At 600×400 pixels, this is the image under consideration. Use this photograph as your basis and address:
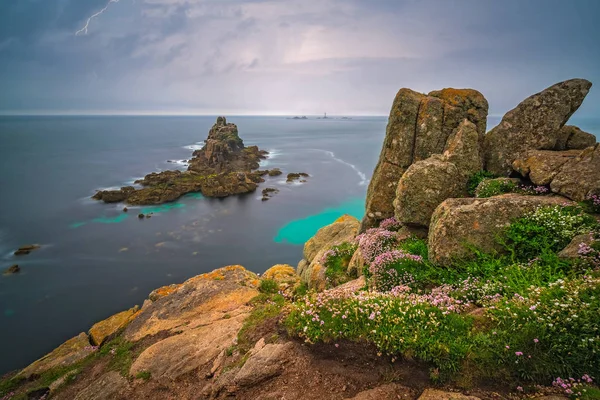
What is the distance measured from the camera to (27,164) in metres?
115

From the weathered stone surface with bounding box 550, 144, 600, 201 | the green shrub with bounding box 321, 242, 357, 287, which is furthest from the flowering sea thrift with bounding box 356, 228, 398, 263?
the weathered stone surface with bounding box 550, 144, 600, 201

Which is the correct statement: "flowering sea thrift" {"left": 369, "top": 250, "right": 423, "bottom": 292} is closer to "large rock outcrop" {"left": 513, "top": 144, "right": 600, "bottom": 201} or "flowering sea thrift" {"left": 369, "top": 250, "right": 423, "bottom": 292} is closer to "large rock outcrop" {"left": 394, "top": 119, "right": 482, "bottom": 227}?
"large rock outcrop" {"left": 394, "top": 119, "right": 482, "bottom": 227}

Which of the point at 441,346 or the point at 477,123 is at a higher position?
the point at 477,123

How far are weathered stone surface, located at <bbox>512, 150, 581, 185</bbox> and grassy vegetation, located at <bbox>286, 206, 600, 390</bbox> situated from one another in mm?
2451

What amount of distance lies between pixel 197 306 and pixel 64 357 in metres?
8.15

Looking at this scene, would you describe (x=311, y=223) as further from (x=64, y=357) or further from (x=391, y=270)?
(x=391, y=270)

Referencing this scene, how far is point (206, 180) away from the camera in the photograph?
78.4 meters

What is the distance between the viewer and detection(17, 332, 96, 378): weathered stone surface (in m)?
→ 15.2

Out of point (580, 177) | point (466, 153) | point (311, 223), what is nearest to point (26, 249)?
point (311, 223)

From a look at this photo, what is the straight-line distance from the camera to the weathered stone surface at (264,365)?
7.41 meters

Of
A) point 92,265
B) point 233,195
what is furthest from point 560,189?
point 233,195

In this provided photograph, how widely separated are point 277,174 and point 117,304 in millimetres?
67094

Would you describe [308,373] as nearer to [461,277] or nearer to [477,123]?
[461,277]

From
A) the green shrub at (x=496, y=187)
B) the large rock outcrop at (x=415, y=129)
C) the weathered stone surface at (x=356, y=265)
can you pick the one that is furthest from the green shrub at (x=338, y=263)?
the green shrub at (x=496, y=187)
